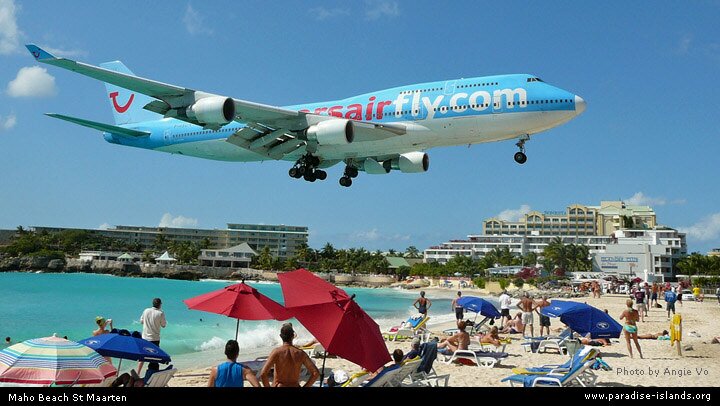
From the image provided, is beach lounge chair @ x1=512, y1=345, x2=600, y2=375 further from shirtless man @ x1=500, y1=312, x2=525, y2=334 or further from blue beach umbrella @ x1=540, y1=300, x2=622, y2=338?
shirtless man @ x1=500, y1=312, x2=525, y2=334

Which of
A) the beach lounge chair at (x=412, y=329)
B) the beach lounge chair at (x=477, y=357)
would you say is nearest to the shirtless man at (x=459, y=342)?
the beach lounge chair at (x=477, y=357)

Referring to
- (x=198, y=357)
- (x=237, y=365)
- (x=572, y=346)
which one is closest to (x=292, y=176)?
(x=198, y=357)

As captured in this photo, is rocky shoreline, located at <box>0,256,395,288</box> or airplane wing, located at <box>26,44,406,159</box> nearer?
airplane wing, located at <box>26,44,406,159</box>

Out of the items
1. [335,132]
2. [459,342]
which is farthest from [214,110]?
[459,342]

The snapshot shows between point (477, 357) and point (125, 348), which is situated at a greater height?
point (125, 348)

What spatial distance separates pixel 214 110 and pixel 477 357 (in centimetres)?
1438

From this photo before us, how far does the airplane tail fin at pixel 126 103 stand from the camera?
38.5 m

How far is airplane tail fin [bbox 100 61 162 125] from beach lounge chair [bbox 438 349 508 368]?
30.0m

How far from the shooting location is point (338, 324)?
7.28m

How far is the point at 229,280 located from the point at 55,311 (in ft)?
286

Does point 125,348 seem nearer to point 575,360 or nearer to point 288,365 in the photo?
point 288,365

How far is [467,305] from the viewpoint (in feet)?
62.2

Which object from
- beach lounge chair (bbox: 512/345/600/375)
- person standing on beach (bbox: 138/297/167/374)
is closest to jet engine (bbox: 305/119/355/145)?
person standing on beach (bbox: 138/297/167/374)

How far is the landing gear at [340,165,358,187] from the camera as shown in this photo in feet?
104
